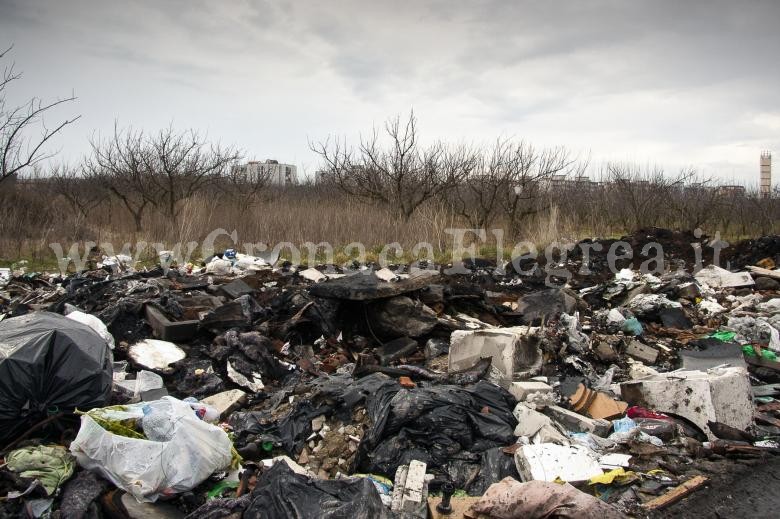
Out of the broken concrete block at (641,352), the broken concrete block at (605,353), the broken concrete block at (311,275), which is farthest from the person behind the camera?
the broken concrete block at (311,275)

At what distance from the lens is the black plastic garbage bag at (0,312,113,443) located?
2943mm

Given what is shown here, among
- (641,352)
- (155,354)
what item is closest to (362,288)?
(155,354)

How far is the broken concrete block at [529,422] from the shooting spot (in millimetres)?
3408

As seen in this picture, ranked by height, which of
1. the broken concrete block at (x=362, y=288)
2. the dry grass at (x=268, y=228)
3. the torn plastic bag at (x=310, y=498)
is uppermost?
the dry grass at (x=268, y=228)

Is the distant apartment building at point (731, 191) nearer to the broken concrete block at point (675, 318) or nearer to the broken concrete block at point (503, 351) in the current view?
the broken concrete block at point (675, 318)

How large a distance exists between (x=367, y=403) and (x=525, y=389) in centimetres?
124

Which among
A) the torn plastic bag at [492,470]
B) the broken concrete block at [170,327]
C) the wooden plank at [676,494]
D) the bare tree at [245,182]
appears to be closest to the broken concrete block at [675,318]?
A: the wooden plank at [676,494]

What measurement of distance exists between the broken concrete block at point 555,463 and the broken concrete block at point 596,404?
27.3 inches

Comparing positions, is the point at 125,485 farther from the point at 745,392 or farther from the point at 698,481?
the point at 745,392

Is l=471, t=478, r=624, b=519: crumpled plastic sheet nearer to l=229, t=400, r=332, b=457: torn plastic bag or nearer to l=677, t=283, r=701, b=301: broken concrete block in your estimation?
l=229, t=400, r=332, b=457: torn plastic bag

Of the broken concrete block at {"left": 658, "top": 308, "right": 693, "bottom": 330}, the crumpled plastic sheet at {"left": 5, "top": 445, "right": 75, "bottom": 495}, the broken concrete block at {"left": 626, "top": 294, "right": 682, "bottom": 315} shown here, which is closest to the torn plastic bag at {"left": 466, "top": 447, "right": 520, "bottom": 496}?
the crumpled plastic sheet at {"left": 5, "top": 445, "right": 75, "bottom": 495}

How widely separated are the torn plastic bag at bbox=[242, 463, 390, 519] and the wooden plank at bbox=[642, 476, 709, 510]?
148 centimetres

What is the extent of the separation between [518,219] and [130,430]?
13.7 meters

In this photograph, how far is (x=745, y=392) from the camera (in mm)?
3705
